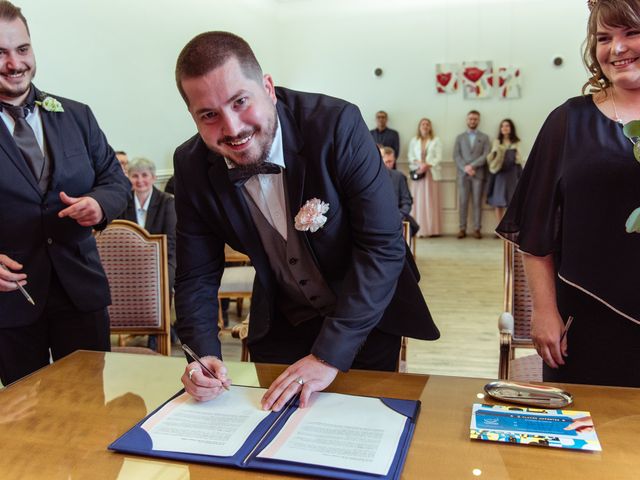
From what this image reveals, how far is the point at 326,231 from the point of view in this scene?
1.51 m

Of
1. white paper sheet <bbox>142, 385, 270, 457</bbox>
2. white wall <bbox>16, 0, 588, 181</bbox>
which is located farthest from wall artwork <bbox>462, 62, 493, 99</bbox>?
white paper sheet <bbox>142, 385, 270, 457</bbox>

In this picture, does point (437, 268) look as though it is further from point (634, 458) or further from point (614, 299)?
point (634, 458)

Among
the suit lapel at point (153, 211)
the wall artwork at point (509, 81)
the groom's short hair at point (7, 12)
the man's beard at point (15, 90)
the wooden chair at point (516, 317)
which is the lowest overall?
the wooden chair at point (516, 317)

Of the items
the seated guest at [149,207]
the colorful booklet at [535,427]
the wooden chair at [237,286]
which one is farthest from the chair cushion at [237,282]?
the colorful booklet at [535,427]

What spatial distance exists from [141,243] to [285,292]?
3.45ft

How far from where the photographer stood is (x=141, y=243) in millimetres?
2533

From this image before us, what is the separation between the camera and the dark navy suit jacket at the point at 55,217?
1.90 meters

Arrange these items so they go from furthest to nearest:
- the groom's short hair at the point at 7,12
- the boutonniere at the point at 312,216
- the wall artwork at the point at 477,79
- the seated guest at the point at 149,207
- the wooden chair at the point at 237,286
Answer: the wall artwork at the point at 477,79, the seated guest at the point at 149,207, the wooden chair at the point at 237,286, the groom's short hair at the point at 7,12, the boutonniere at the point at 312,216

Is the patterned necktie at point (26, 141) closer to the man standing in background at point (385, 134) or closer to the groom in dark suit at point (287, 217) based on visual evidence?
the groom in dark suit at point (287, 217)

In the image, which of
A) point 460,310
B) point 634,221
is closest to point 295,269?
point 634,221

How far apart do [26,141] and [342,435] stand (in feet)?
4.62

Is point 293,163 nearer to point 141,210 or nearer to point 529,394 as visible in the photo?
point 529,394

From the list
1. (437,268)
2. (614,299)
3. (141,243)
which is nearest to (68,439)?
(614,299)

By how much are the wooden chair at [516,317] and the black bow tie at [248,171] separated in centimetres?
102
